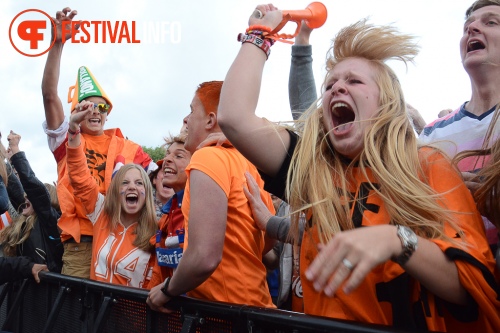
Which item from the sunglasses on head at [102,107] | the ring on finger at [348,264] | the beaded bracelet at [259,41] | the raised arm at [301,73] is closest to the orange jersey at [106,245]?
the sunglasses on head at [102,107]

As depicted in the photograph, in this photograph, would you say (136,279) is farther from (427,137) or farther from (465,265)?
(465,265)

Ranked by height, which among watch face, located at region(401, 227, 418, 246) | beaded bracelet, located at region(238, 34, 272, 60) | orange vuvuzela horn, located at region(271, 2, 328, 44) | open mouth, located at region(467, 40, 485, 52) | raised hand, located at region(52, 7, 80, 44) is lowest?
watch face, located at region(401, 227, 418, 246)

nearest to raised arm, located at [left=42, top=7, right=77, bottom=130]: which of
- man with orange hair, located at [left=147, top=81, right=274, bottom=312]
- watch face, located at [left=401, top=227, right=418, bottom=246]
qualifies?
man with orange hair, located at [left=147, top=81, right=274, bottom=312]

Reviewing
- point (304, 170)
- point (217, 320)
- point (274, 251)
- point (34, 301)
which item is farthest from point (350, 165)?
point (34, 301)

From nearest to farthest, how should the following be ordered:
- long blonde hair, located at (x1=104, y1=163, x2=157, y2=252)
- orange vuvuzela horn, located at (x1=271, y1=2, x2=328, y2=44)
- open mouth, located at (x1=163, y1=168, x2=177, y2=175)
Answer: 1. orange vuvuzela horn, located at (x1=271, y1=2, x2=328, y2=44)
2. open mouth, located at (x1=163, y1=168, x2=177, y2=175)
3. long blonde hair, located at (x1=104, y1=163, x2=157, y2=252)

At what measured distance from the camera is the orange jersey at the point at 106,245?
353cm

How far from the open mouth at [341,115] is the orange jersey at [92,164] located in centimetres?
278

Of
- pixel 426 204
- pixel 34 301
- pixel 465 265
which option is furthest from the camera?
pixel 34 301

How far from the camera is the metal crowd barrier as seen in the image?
1.68 m

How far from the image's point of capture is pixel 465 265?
1408 mm

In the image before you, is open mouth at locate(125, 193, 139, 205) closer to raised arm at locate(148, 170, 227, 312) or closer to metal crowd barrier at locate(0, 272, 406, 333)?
metal crowd barrier at locate(0, 272, 406, 333)

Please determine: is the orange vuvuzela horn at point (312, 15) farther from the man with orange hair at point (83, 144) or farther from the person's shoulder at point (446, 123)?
the man with orange hair at point (83, 144)

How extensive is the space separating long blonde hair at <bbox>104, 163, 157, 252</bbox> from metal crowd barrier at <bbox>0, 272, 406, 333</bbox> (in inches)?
21.4

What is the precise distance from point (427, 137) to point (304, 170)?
87 cm
